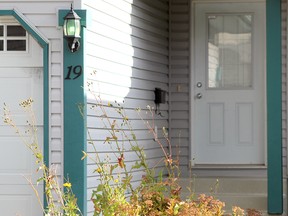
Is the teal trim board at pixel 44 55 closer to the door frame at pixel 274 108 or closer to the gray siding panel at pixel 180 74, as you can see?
the door frame at pixel 274 108

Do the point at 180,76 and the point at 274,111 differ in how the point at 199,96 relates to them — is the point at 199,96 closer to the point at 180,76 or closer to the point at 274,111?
the point at 180,76

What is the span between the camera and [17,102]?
8914 mm

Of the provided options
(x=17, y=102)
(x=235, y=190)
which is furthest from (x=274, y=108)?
(x=17, y=102)

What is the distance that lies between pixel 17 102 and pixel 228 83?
3259mm

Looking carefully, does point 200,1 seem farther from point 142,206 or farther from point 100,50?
point 142,206

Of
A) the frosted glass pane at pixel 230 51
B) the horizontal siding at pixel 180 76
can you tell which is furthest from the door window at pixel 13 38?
the frosted glass pane at pixel 230 51

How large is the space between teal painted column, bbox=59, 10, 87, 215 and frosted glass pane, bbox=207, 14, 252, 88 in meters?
2.99

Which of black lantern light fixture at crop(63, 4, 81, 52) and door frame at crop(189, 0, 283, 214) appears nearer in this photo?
black lantern light fixture at crop(63, 4, 81, 52)

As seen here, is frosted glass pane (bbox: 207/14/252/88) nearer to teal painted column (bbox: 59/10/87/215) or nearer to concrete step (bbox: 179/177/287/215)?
concrete step (bbox: 179/177/287/215)

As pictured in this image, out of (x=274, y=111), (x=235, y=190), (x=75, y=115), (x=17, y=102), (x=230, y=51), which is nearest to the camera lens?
(x=75, y=115)

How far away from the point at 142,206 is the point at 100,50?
11.1 ft

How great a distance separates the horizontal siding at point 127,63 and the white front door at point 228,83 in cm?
48

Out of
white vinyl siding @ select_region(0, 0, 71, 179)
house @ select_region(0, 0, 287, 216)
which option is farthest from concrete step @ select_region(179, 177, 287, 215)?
white vinyl siding @ select_region(0, 0, 71, 179)

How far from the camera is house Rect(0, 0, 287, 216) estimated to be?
8.57 metres
